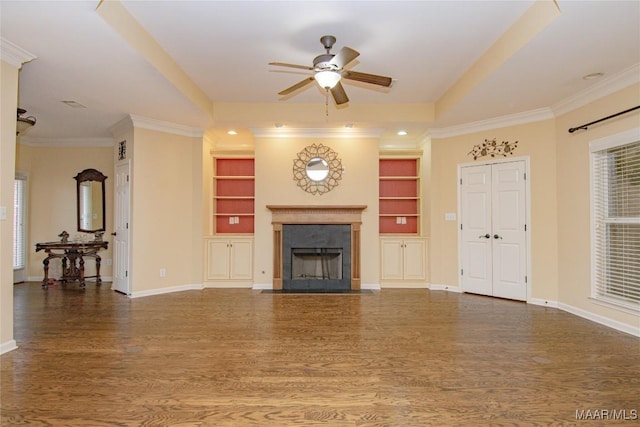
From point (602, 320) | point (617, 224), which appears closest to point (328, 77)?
point (617, 224)

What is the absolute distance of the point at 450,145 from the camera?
557 cm

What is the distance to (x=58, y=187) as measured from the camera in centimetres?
641

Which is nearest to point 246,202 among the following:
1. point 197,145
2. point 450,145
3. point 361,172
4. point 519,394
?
point 197,145

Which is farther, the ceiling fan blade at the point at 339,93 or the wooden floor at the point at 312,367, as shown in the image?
the ceiling fan blade at the point at 339,93

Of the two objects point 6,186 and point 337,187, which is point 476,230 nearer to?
point 337,187

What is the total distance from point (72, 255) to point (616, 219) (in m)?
7.92

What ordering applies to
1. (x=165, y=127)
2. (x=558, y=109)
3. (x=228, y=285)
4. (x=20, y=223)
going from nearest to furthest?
(x=558, y=109) < (x=165, y=127) < (x=228, y=285) < (x=20, y=223)

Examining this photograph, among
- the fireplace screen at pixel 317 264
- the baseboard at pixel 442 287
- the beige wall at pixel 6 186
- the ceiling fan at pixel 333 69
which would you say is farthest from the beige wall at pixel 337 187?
the beige wall at pixel 6 186

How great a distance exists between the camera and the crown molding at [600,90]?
342cm

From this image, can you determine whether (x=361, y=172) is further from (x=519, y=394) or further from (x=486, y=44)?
(x=519, y=394)

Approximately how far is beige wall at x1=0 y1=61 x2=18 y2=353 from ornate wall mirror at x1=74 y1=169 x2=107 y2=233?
11.9 feet

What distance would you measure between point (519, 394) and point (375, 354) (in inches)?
41.7

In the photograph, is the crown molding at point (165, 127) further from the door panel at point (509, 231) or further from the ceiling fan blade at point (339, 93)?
the door panel at point (509, 231)

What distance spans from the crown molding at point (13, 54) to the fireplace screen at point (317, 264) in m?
4.07
